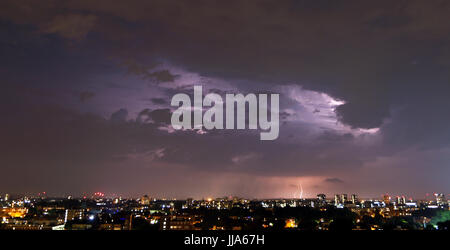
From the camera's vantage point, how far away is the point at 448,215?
119 feet

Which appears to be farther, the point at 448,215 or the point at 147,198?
the point at 147,198
